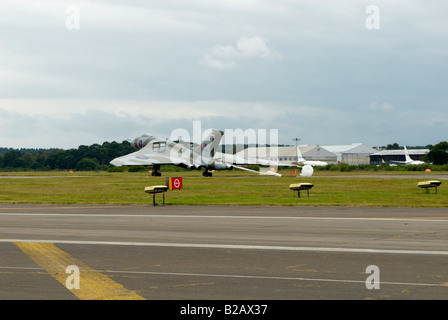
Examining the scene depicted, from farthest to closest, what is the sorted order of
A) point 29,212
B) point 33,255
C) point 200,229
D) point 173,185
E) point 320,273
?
point 173,185, point 29,212, point 200,229, point 33,255, point 320,273

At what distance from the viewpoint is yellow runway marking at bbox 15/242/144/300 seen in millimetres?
10062

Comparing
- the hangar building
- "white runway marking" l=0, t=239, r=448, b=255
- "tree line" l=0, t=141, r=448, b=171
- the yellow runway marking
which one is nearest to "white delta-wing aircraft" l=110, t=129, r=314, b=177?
"white runway marking" l=0, t=239, r=448, b=255

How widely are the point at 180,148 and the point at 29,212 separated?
47674 mm

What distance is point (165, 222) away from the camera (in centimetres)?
2234

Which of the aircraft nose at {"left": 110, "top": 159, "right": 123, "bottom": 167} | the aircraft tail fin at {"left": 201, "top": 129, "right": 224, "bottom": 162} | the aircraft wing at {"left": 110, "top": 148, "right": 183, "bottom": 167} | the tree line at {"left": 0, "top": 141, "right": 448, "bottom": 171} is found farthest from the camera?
the tree line at {"left": 0, "top": 141, "right": 448, "bottom": 171}

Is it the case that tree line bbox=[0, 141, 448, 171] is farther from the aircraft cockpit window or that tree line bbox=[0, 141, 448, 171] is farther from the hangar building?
the aircraft cockpit window

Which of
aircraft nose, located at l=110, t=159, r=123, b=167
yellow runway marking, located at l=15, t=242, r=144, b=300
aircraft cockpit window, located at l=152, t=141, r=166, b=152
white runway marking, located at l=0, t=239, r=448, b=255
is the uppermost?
aircraft cockpit window, located at l=152, t=141, r=166, b=152

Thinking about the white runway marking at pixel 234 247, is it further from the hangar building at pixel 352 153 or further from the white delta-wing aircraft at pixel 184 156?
the hangar building at pixel 352 153

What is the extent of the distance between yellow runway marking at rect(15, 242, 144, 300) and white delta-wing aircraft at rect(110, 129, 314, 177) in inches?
2149

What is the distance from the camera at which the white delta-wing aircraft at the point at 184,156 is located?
7094 centimetres

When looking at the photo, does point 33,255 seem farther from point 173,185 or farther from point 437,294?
point 173,185

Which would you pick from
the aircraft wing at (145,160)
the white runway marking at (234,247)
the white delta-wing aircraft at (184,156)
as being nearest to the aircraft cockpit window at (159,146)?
the white delta-wing aircraft at (184,156)

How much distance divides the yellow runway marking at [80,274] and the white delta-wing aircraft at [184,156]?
54580 millimetres
